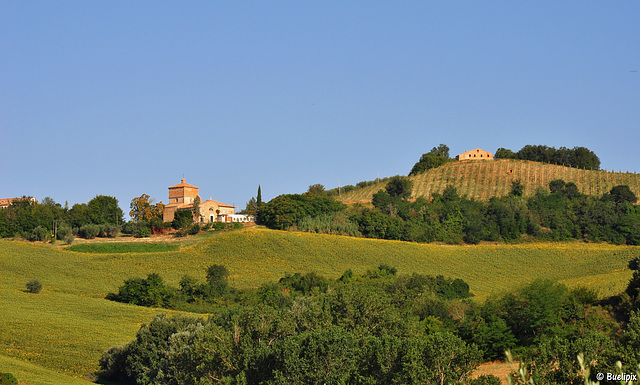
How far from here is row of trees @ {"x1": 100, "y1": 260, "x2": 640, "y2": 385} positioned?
2395cm

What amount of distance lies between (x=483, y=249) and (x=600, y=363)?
6216cm

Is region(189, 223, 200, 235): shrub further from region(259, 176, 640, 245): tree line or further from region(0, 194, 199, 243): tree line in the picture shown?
region(259, 176, 640, 245): tree line

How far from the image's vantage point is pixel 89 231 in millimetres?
93125

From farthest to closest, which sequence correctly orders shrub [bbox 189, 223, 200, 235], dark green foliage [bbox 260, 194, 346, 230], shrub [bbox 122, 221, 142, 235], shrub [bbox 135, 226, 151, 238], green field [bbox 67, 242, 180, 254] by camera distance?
shrub [bbox 122, 221, 142, 235] → dark green foliage [bbox 260, 194, 346, 230] → shrub [bbox 189, 223, 200, 235] → shrub [bbox 135, 226, 151, 238] → green field [bbox 67, 242, 180, 254]

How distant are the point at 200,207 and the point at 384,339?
78.7m

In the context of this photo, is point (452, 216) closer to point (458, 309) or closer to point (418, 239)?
point (418, 239)

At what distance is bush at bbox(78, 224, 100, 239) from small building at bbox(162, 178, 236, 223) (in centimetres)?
1215

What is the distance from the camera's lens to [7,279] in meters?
64.8

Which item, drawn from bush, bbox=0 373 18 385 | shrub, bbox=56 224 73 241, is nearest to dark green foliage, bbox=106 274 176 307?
bush, bbox=0 373 18 385

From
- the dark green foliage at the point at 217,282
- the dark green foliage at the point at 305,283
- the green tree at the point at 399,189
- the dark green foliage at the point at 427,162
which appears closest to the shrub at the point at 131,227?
the dark green foliage at the point at 217,282

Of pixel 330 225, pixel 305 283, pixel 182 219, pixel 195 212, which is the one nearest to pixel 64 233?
pixel 182 219

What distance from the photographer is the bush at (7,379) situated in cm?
2733

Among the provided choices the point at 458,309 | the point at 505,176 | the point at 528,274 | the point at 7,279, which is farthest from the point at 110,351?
the point at 505,176

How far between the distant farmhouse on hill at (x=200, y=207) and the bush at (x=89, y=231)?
1215 cm
